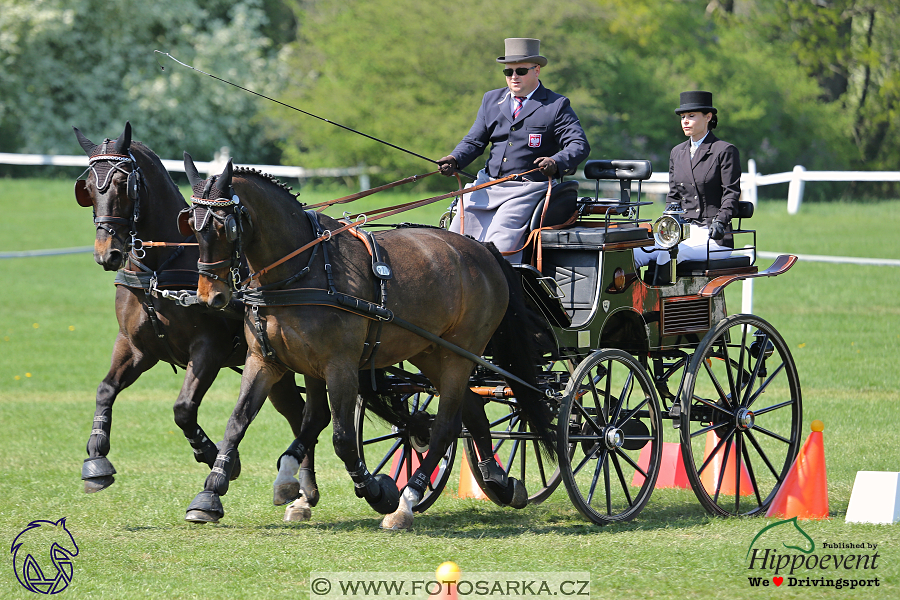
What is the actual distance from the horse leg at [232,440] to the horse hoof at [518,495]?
5.06ft

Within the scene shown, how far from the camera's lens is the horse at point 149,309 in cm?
589

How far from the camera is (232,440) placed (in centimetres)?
554

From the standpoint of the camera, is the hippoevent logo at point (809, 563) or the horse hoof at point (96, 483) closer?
the hippoevent logo at point (809, 563)

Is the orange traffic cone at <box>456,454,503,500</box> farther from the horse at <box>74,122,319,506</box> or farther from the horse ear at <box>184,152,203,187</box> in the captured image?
the horse ear at <box>184,152,203,187</box>

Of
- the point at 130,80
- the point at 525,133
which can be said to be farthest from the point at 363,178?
the point at 525,133

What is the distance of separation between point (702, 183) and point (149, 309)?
3.46m

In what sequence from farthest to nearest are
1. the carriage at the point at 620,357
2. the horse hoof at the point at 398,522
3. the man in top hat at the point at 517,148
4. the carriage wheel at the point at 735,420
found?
the man in top hat at the point at 517,148
the carriage wheel at the point at 735,420
the carriage at the point at 620,357
the horse hoof at the point at 398,522

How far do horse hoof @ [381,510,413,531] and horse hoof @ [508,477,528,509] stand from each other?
0.67m

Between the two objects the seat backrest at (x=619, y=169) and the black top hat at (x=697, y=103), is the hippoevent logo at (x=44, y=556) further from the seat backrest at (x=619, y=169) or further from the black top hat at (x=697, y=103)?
the black top hat at (x=697, y=103)

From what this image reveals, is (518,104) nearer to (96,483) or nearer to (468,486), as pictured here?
(468,486)

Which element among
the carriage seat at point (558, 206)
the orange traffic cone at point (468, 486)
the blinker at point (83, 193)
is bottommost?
the orange traffic cone at point (468, 486)

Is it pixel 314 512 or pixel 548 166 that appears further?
pixel 314 512

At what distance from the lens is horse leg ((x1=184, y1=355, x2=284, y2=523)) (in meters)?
5.50

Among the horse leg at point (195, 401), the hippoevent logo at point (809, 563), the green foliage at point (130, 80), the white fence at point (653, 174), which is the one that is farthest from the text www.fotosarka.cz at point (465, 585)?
the green foliage at point (130, 80)
